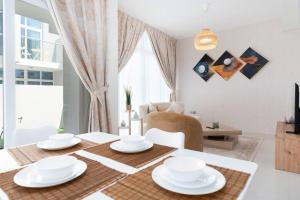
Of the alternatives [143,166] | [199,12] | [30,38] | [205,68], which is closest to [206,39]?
[199,12]

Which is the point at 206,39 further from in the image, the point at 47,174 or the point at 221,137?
the point at 47,174

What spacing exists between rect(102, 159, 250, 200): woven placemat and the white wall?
400cm

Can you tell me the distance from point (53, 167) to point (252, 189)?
2114 mm

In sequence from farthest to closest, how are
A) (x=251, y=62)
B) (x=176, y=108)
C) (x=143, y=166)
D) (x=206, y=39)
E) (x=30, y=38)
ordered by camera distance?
(x=251, y=62)
(x=176, y=108)
(x=206, y=39)
(x=30, y=38)
(x=143, y=166)

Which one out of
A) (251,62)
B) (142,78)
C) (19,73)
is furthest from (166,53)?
(19,73)

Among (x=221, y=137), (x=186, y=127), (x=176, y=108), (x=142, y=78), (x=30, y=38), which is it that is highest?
→ (x=30, y=38)

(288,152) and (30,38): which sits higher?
(30,38)

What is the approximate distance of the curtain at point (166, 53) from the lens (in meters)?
4.62

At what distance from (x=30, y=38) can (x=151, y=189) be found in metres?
2.26

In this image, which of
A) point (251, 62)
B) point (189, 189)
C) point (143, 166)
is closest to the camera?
point (189, 189)

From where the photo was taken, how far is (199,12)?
12.1 ft

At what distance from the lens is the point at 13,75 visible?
1951 mm

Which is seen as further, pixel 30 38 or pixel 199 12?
pixel 199 12

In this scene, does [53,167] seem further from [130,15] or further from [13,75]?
[130,15]
